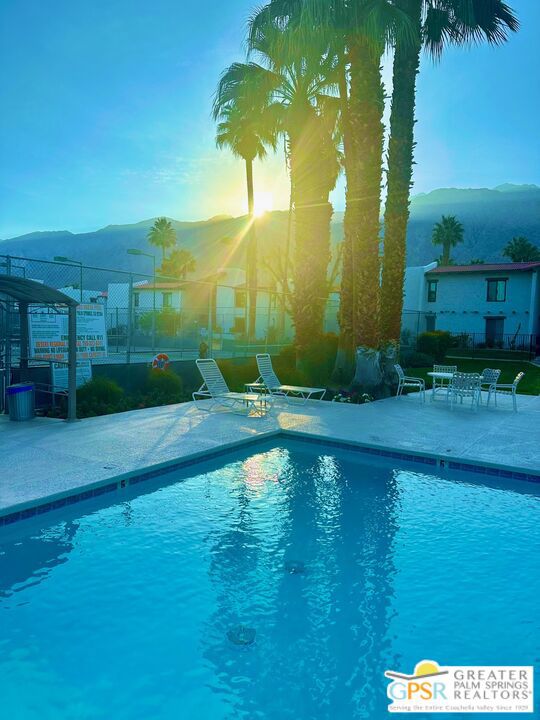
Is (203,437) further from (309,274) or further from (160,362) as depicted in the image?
(309,274)

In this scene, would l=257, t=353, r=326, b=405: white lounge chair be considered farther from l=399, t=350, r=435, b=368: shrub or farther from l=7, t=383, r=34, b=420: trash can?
l=399, t=350, r=435, b=368: shrub

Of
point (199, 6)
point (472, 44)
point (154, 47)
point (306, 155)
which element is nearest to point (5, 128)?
point (154, 47)

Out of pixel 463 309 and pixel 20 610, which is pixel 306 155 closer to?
pixel 20 610

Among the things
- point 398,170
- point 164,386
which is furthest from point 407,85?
point 164,386

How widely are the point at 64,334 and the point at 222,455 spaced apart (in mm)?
4925

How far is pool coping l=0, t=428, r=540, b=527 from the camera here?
551 centimetres

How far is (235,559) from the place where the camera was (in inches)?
193

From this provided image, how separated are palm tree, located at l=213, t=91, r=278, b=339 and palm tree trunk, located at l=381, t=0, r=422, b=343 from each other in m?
4.39

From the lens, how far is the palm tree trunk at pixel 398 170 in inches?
574

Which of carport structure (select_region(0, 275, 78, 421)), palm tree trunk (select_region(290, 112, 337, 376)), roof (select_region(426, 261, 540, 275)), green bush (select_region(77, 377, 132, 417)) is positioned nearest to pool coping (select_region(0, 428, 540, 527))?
carport structure (select_region(0, 275, 78, 421))

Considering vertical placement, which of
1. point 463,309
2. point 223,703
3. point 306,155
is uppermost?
point 306,155

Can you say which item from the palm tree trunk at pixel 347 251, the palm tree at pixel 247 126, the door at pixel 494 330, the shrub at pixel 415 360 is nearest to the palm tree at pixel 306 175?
the palm tree at pixel 247 126

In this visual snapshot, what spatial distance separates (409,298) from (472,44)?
80.3ft

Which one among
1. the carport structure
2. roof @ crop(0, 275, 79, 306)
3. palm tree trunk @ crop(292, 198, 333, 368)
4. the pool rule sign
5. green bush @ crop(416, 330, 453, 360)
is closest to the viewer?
roof @ crop(0, 275, 79, 306)
